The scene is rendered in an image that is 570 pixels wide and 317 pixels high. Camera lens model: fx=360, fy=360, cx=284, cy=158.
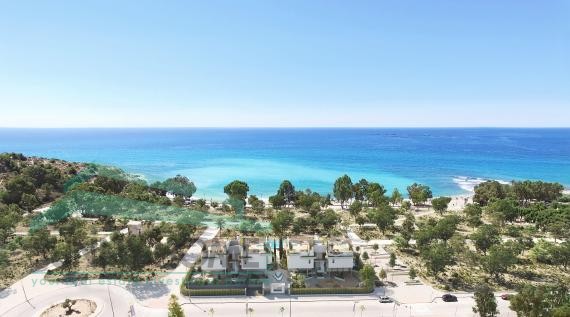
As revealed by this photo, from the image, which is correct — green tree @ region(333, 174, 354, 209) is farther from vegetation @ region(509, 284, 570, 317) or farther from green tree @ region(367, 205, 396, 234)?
vegetation @ region(509, 284, 570, 317)

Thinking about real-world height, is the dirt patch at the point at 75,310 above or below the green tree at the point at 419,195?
below

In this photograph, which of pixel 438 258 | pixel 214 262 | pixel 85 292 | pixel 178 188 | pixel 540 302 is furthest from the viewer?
pixel 178 188

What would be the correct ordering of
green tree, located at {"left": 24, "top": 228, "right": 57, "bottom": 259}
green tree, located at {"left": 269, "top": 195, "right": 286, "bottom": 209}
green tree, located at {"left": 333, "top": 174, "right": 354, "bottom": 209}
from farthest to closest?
green tree, located at {"left": 333, "top": 174, "right": 354, "bottom": 209} → green tree, located at {"left": 269, "top": 195, "right": 286, "bottom": 209} → green tree, located at {"left": 24, "top": 228, "right": 57, "bottom": 259}

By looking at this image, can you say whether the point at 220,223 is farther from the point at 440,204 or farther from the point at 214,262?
the point at 440,204

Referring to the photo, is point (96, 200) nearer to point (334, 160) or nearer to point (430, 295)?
point (430, 295)

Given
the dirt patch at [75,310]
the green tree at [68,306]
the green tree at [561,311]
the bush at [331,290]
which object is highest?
the green tree at [561,311]

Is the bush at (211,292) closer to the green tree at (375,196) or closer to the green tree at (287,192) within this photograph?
the green tree at (375,196)

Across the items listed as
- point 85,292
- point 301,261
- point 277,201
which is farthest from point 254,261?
point 277,201

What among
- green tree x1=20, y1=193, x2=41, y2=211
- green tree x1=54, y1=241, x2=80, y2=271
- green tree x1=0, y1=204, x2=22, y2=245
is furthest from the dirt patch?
green tree x1=20, y1=193, x2=41, y2=211

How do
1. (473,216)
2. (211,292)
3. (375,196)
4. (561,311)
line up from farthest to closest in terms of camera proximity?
(375,196), (473,216), (211,292), (561,311)

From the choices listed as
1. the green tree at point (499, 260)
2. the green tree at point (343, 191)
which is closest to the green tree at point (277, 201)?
the green tree at point (343, 191)

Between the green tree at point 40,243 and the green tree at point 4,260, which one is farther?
the green tree at point 40,243

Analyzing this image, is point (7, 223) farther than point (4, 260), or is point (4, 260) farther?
point (7, 223)
